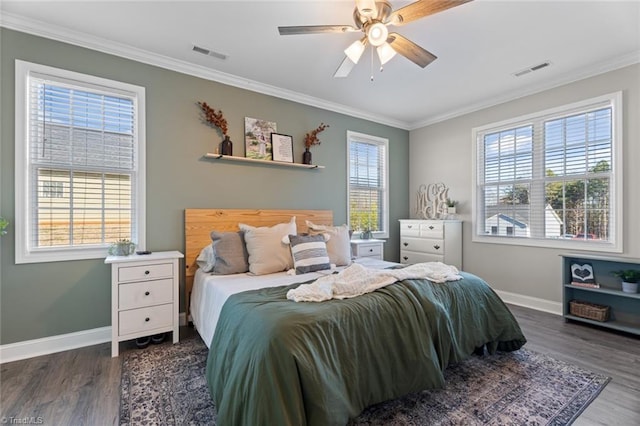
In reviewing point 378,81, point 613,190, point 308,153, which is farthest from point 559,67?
point 308,153

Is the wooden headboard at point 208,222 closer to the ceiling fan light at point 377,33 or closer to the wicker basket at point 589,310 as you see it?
the ceiling fan light at point 377,33

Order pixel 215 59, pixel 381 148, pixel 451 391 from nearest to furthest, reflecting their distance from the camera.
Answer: pixel 451 391
pixel 215 59
pixel 381 148

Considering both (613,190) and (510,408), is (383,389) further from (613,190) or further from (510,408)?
(613,190)

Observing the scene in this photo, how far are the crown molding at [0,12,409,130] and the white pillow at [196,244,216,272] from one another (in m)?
1.90

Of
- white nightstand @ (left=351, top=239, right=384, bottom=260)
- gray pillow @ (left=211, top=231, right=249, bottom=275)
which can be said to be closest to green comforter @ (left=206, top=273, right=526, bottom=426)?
gray pillow @ (left=211, top=231, right=249, bottom=275)

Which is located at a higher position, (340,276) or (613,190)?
(613,190)

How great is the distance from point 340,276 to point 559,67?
3.37 metres

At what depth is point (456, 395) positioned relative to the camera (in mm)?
1883

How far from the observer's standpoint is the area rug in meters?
1.67

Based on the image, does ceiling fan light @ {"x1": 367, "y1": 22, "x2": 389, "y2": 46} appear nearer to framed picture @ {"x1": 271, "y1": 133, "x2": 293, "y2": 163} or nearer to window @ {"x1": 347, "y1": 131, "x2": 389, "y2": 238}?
framed picture @ {"x1": 271, "y1": 133, "x2": 293, "y2": 163}

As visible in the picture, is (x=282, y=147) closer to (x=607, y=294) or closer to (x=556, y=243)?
(x=556, y=243)

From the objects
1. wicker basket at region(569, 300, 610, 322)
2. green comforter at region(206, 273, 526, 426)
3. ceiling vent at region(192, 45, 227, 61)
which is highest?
ceiling vent at region(192, 45, 227, 61)

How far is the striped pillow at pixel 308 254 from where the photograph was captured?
2.69 metres

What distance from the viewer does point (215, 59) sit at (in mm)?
2975
